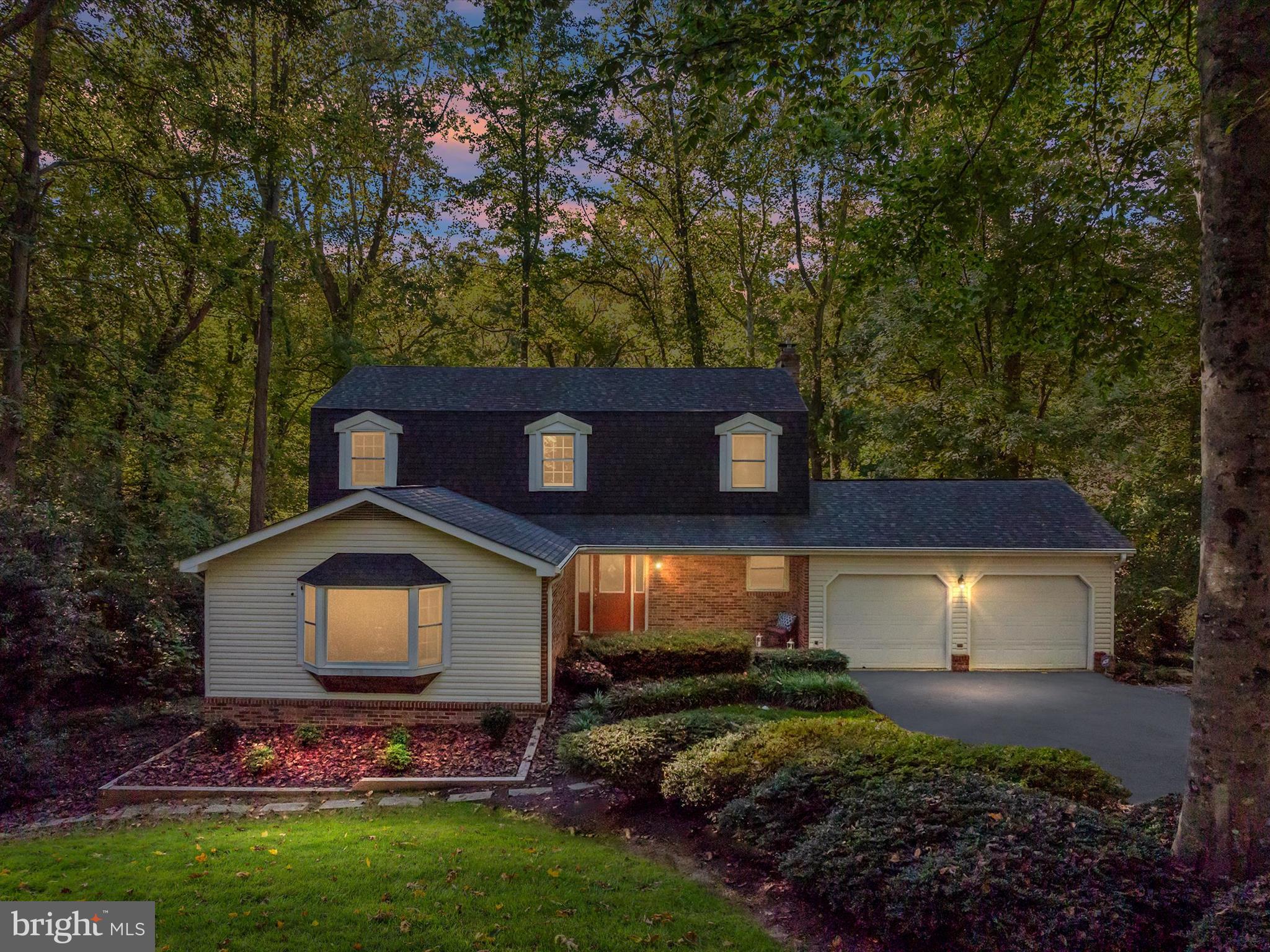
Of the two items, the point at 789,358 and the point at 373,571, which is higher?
the point at 789,358

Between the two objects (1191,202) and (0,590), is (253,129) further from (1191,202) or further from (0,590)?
(1191,202)

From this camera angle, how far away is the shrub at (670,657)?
12.2 metres

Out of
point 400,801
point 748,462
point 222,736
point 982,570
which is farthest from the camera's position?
point 748,462

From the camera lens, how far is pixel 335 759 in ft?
31.0

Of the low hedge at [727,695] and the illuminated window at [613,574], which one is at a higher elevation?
the illuminated window at [613,574]

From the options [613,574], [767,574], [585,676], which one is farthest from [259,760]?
[767,574]

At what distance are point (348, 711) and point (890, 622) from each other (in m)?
10.5

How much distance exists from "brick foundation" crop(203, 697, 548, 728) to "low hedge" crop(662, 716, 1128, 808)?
15.0ft

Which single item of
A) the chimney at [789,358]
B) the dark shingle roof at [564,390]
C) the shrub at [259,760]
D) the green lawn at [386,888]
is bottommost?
the shrub at [259,760]

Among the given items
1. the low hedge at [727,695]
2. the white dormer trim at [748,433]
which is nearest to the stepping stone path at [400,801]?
the low hedge at [727,695]

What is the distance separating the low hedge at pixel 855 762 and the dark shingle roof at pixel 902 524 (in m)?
6.99

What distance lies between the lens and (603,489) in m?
15.8

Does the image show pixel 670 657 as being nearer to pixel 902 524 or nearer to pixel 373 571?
pixel 373 571

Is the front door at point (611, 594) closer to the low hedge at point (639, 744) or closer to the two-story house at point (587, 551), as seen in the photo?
the two-story house at point (587, 551)
